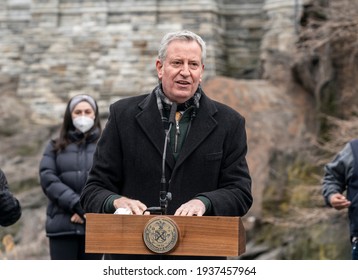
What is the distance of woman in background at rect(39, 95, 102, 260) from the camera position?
884cm

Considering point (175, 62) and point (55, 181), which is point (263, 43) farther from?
point (175, 62)

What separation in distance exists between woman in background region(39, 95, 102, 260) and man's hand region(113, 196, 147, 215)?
149 inches

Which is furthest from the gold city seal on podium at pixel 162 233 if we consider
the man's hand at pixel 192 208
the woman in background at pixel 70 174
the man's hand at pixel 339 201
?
the woman in background at pixel 70 174

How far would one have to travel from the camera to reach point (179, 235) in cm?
467

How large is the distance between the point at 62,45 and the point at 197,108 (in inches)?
848

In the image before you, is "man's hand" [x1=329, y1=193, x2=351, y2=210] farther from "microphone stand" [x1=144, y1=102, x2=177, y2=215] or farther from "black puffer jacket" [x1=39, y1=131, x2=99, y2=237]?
"microphone stand" [x1=144, y1=102, x2=177, y2=215]

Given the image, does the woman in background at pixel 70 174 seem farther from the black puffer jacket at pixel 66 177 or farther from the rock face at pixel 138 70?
the rock face at pixel 138 70

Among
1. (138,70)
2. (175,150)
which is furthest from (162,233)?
(138,70)

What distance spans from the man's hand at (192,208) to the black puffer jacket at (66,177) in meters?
3.96

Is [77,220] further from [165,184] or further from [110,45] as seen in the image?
[110,45]

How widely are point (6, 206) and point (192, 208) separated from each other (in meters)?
1.80

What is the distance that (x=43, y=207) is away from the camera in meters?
17.3

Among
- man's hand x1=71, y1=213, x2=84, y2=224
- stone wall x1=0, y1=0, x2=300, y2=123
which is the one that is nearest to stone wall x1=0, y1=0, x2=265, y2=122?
stone wall x1=0, y1=0, x2=300, y2=123

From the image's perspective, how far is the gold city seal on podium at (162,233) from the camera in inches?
183
